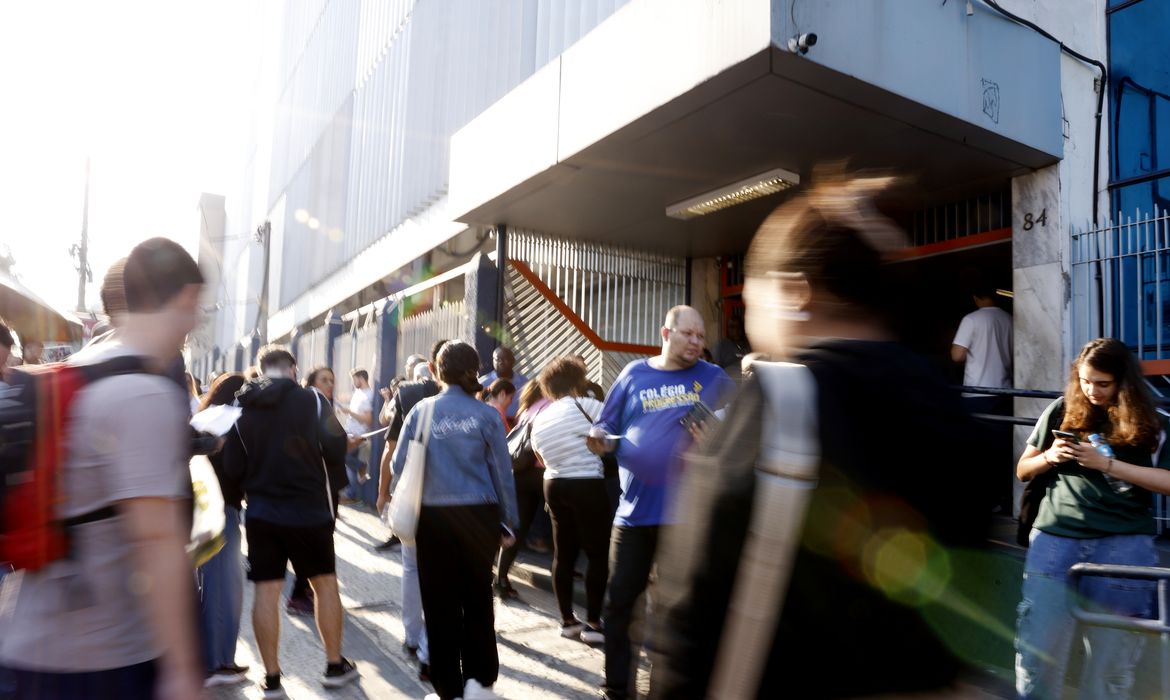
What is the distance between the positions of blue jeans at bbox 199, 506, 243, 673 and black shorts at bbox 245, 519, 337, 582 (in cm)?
38

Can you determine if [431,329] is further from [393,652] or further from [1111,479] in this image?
[1111,479]

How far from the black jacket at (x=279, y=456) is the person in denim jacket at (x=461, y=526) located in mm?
737

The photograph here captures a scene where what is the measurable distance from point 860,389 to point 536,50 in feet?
34.2

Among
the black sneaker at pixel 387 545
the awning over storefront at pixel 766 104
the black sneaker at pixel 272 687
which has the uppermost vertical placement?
the awning over storefront at pixel 766 104

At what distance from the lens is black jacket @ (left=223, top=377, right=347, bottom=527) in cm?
480

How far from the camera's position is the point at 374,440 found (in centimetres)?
1368

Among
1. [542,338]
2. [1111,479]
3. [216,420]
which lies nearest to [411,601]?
[216,420]

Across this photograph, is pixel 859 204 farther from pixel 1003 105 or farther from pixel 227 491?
pixel 1003 105

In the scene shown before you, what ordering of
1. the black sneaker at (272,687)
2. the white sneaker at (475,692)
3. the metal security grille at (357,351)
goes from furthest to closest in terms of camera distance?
the metal security grille at (357,351) → the black sneaker at (272,687) → the white sneaker at (475,692)

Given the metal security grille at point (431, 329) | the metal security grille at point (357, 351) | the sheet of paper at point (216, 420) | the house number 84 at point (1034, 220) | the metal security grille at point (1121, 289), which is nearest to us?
the sheet of paper at point (216, 420)

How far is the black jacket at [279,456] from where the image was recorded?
15.8ft

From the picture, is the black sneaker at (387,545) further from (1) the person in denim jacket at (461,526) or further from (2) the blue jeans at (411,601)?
(1) the person in denim jacket at (461,526)

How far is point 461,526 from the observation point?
4391 millimetres

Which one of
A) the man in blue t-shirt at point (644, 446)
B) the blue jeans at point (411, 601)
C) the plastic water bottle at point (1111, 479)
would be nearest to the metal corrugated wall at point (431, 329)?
the blue jeans at point (411, 601)
